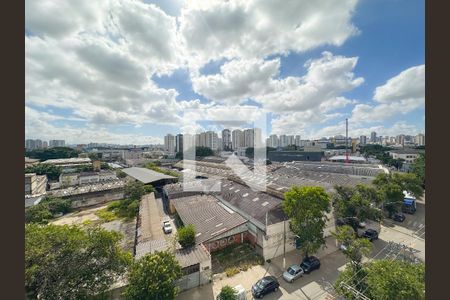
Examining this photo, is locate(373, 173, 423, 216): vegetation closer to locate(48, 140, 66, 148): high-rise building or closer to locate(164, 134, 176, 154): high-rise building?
locate(164, 134, 176, 154): high-rise building

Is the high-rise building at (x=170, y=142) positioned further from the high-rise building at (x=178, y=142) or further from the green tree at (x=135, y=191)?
the green tree at (x=135, y=191)

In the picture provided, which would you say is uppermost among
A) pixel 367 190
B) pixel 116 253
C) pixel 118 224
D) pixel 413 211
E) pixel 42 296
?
pixel 367 190

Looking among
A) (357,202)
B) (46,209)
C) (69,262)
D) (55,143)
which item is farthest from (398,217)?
(55,143)

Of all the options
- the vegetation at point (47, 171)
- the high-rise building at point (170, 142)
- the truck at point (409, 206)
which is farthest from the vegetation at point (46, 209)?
the high-rise building at point (170, 142)

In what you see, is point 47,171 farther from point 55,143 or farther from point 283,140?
point 55,143

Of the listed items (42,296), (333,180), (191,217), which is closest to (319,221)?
(191,217)

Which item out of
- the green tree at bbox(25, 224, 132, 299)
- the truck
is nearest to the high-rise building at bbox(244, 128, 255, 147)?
the truck

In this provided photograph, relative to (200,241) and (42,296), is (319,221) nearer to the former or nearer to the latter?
(200,241)
